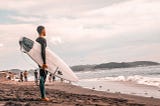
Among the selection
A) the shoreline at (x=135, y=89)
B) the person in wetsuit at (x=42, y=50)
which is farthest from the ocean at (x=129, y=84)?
the person in wetsuit at (x=42, y=50)

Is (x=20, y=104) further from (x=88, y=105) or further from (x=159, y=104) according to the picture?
(x=159, y=104)

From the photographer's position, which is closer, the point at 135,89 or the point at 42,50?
the point at 42,50

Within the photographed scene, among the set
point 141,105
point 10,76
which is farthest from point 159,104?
point 10,76

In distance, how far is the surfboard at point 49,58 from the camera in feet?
43.9

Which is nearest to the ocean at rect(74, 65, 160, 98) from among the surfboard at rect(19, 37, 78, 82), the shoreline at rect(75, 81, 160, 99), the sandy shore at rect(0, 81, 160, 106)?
the shoreline at rect(75, 81, 160, 99)

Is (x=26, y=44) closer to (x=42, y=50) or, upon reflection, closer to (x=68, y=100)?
(x=42, y=50)

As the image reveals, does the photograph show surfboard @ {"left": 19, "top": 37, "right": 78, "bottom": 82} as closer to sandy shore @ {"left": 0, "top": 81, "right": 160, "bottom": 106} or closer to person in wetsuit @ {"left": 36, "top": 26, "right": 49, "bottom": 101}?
person in wetsuit @ {"left": 36, "top": 26, "right": 49, "bottom": 101}

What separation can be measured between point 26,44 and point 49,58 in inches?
38.5

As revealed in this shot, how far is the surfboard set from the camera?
13373 mm

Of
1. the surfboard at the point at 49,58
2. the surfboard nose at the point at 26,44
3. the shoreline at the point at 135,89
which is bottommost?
the shoreline at the point at 135,89

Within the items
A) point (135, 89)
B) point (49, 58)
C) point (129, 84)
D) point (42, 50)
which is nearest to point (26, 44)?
point (49, 58)

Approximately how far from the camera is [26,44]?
14.2 meters

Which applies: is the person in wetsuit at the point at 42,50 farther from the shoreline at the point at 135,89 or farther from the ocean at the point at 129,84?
the ocean at the point at 129,84

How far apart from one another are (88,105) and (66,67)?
327 centimetres
